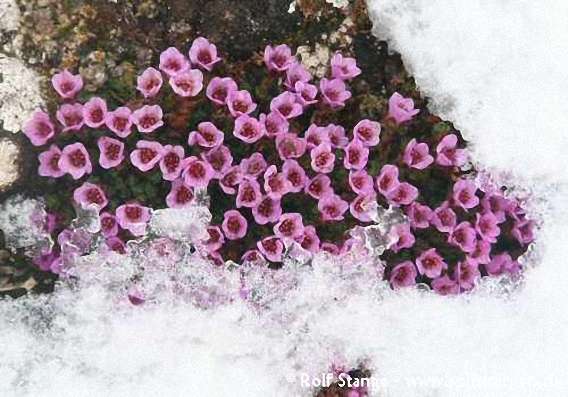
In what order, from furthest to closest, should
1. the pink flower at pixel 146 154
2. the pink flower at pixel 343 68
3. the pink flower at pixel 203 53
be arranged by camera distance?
the pink flower at pixel 343 68 → the pink flower at pixel 203 53 → the pink flower at pixel 146 154

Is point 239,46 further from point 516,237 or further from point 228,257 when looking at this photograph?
point 516,237

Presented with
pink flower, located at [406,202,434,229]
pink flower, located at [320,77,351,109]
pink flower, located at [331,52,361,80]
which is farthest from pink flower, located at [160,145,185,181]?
pink flower, located at [406,202,434,229]

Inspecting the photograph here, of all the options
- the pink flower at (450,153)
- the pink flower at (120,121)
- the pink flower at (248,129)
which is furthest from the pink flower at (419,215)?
the pink flower at (120,121)

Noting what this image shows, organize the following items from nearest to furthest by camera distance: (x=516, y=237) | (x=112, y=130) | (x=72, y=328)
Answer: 1. (x=112, y=130)
2. (x=72, y=328)
3. (x=516, y=237)

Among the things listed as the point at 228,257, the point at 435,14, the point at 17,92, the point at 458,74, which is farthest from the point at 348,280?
the point at 17,92

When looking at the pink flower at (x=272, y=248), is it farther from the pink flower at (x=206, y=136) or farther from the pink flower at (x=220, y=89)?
the pink flower at (x=220, y=89)

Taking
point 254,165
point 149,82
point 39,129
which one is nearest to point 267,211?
point 254,165
